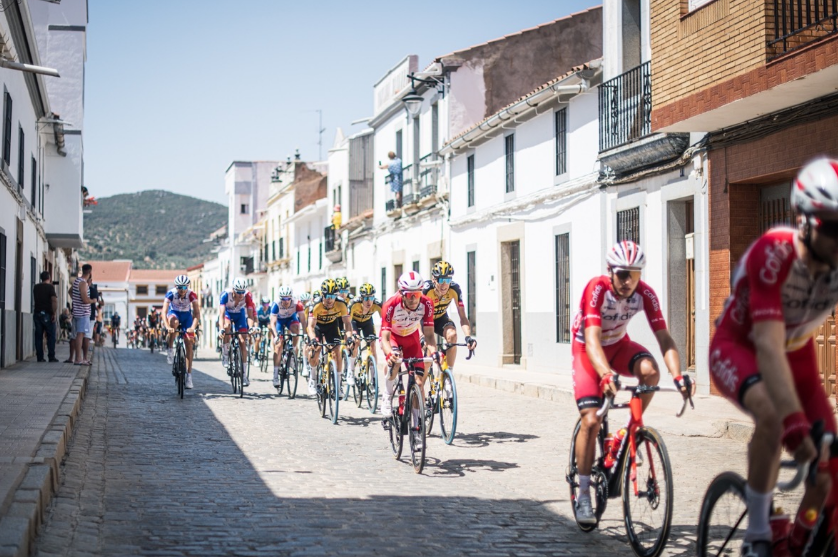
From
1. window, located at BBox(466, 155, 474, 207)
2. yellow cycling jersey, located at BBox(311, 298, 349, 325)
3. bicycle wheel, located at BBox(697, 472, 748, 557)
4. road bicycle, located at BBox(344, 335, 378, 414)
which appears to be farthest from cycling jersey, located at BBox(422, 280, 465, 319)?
window, located at BBox(466, 155, 474, 207)

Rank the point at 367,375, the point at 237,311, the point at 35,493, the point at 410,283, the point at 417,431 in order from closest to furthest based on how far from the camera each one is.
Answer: the point at 35,493 < the point at 417,431 < the point at 410,283 < the point at 367,375 < the point at 237,311

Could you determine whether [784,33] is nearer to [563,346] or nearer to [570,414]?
[570,414]

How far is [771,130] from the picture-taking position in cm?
1445

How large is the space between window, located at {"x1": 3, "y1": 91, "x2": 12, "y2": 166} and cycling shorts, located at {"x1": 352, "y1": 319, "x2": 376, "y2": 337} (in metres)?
8.61

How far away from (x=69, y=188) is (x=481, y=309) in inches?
540

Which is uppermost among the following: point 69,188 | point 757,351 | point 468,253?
point 69,188

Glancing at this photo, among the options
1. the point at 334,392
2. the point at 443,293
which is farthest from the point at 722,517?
the point at 334,392

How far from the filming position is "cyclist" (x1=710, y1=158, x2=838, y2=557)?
4.01 meters

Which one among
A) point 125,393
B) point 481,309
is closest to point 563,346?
point 481,309

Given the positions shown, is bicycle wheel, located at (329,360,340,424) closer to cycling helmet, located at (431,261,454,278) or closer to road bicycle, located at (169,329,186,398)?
cycling helmet, located at (431,261,454,278)

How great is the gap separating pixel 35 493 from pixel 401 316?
473 centimetres

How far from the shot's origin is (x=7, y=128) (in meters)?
20.5

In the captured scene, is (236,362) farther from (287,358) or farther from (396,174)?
(396,174)

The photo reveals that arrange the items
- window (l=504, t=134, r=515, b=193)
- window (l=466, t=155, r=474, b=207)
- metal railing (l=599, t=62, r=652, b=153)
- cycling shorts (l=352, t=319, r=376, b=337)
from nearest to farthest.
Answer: cycling shorts (l=352, t=319, r=376, b=337)
metal railing (l=599, t=62, r=652, b=153)
window (l=504, t=134, r=515, b=193)
window (l=466, t=155, r=474, b=207)
